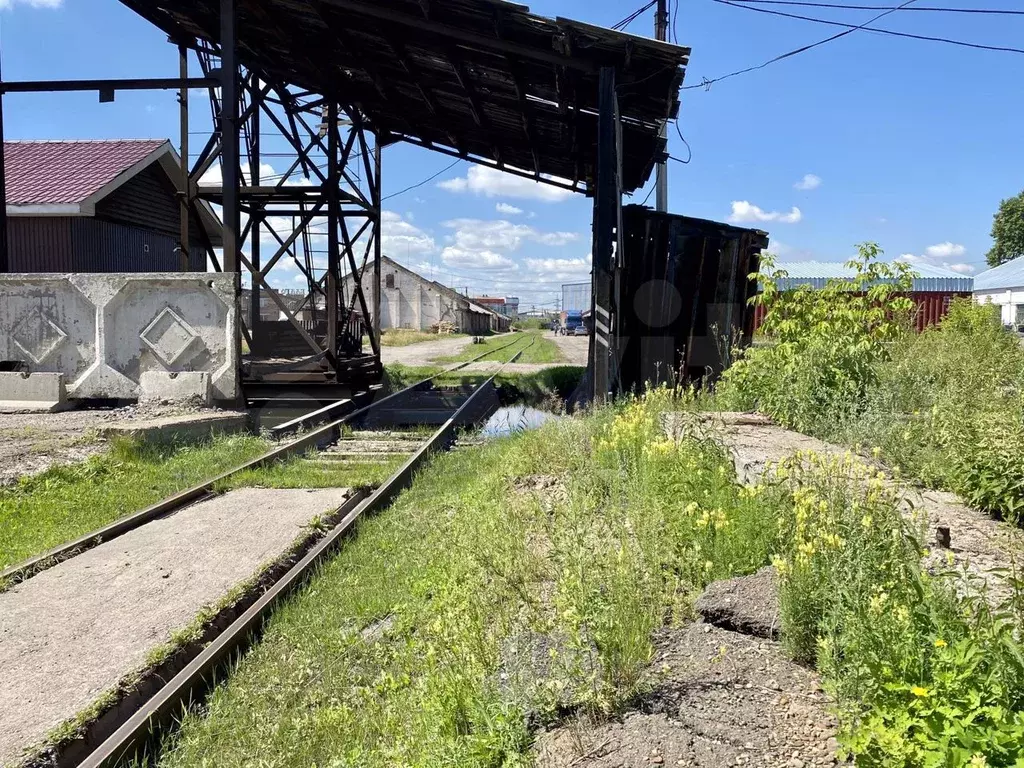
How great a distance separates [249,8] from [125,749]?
42.6ft

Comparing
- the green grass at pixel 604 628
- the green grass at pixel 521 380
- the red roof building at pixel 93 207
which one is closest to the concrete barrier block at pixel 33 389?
the red roof building at pixel 93 207

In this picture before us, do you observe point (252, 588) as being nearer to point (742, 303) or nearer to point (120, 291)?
point (120, 291)

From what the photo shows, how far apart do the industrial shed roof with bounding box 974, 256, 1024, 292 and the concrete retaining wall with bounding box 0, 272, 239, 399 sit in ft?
146

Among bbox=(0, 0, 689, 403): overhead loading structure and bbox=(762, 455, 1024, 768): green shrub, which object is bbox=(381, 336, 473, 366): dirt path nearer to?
bbox=(0, 0, 689, 403): overhead loading structure

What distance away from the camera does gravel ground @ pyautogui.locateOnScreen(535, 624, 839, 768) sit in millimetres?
2471

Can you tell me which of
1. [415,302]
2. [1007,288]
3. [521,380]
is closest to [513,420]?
[521,380]

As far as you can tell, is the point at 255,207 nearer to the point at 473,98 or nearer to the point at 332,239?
the point at 332,239

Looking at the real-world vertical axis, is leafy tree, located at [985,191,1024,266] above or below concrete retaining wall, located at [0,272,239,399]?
above

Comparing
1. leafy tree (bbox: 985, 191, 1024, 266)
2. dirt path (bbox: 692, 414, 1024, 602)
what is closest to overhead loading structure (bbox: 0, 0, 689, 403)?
dirt path (bbox: 692, 414, 1024, 602)

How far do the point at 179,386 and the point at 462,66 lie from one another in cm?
702

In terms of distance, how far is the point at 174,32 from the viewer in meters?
14.4

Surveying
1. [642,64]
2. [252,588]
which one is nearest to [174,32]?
[642,64]

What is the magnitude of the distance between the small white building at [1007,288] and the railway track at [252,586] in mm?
37040

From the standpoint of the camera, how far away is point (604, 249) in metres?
11.5
